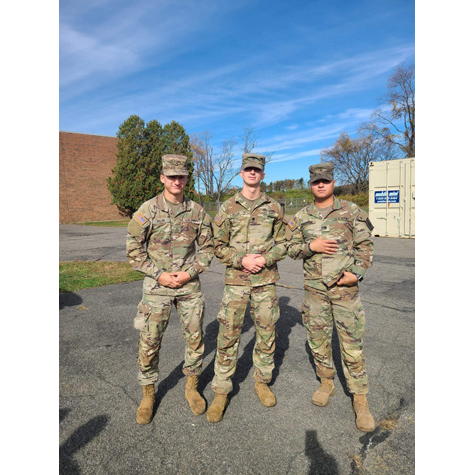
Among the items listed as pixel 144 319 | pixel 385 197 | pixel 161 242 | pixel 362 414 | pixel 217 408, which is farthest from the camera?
pixel 385 197

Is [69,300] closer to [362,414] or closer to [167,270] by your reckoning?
[167,270]

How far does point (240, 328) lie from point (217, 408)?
0.71m

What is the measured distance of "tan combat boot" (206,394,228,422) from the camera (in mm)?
2852

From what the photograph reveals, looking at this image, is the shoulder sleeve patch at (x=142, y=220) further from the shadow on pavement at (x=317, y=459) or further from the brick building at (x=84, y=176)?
the brick building at (x=84, y=176)

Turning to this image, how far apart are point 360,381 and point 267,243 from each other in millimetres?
1485

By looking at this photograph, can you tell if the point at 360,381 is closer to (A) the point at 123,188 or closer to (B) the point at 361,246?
(B) the point at 361,246

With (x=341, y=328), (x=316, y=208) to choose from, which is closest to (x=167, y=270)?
(x=316, y=208)

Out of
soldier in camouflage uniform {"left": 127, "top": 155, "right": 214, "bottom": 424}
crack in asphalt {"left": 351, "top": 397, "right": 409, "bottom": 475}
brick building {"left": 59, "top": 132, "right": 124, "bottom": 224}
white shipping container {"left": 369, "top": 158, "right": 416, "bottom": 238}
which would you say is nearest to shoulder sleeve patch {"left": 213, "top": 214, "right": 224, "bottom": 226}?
soldier in camouflage uniform {"left": 127, "top": 155, "right": 214, "bottom": 424}

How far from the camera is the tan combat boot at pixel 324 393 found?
3061mm

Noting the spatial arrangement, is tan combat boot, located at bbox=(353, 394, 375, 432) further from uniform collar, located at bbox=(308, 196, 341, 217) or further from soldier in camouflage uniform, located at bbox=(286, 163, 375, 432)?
uniform collar, located at bbox=(308, 196, 341, 217)

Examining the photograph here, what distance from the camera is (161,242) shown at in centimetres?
313

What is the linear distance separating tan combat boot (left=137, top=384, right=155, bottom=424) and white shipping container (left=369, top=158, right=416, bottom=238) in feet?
44.4

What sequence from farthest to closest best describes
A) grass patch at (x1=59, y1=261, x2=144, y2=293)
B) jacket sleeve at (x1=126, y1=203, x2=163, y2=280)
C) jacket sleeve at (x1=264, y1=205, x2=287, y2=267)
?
grass patch at (x1=59, y1=261, x2=144, y2=293) → jacket sleeve at (x1=264, y1=205, x2=287, y2=267) → jacket sleeve at (x1=126, y1=203, x2=163, y2=280)
